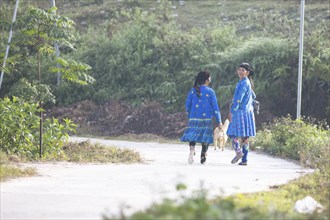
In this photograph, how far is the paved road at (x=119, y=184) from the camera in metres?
9.67

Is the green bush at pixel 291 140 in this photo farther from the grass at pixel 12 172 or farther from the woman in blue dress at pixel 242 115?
the grass at pixel 12 172

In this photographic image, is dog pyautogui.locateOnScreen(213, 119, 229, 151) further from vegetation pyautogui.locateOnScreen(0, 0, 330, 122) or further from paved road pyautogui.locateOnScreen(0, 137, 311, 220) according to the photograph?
vegetation pyautogui.locateOnScreen(0, 0, 330, 122)

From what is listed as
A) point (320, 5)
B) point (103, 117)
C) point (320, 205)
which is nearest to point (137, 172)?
point (320, 205)

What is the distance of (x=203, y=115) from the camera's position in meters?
16.2

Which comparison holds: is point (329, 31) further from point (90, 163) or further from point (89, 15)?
point (90, 163)

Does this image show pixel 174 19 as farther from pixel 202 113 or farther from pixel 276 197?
pixel 276 197

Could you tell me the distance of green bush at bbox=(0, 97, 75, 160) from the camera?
15.2 meters

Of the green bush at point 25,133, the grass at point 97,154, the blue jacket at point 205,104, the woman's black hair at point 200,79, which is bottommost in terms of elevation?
the grass at point 97,154

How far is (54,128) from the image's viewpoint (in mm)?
16344

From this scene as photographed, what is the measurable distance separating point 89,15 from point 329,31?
40.9 feet

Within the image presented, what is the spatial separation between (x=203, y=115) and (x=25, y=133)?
3297 millimetres

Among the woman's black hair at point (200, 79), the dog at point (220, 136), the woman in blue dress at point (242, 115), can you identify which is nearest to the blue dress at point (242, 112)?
the woman in blue dress at point (242, 115)

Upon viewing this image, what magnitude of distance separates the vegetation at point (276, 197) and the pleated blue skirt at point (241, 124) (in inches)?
50.5

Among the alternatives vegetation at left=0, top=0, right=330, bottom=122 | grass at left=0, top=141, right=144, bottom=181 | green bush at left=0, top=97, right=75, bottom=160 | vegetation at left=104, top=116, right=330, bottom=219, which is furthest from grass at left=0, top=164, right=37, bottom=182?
vegetation at left=0, top=0, right=330, bottom=122
